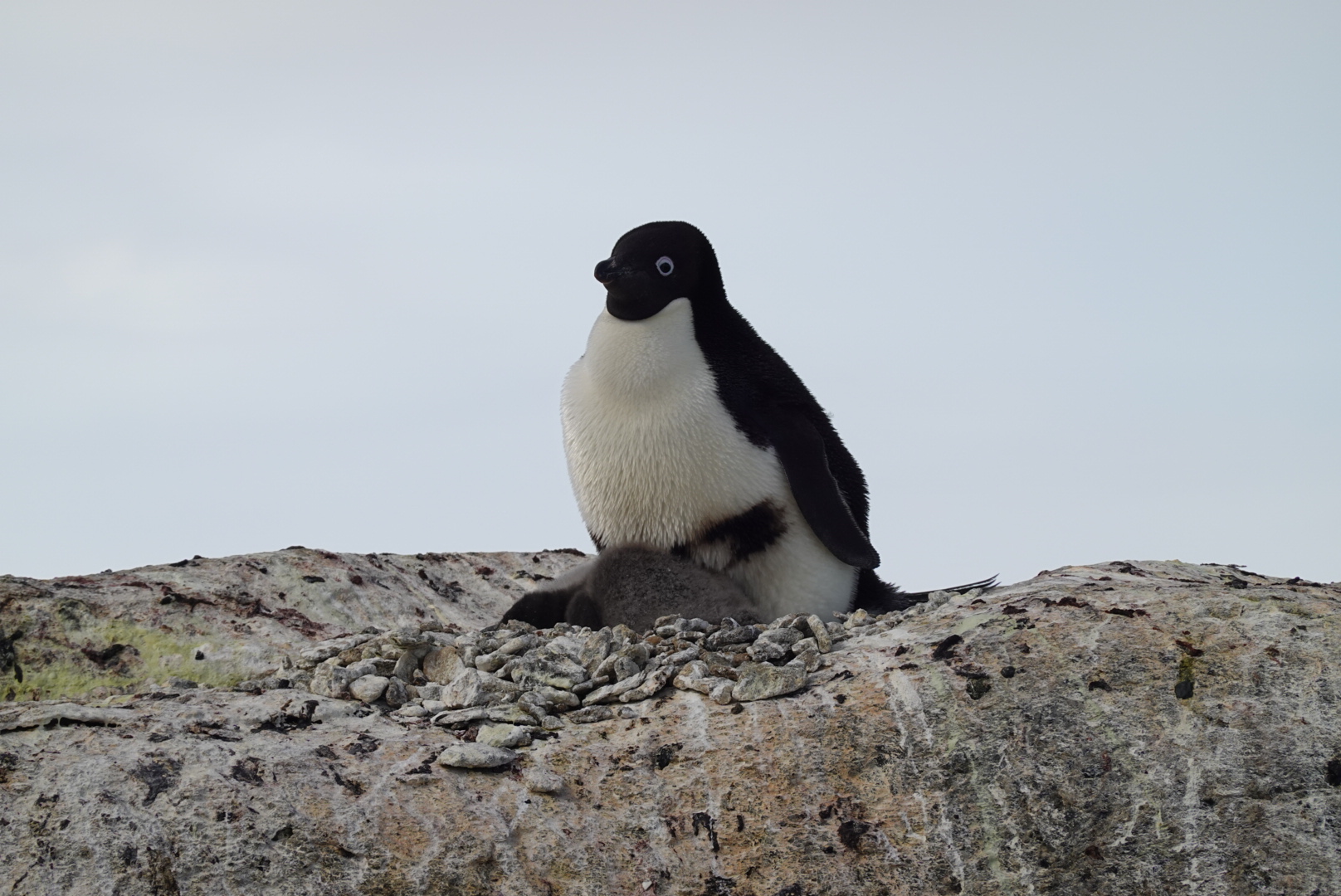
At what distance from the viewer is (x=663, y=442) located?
5.62 m

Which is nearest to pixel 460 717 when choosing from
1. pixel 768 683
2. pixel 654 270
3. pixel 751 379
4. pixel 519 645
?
pixel 519 645

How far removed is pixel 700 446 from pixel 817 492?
22.9 inches

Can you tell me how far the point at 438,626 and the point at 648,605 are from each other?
1.14 m

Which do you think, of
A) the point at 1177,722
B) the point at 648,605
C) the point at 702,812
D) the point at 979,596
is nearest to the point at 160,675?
the point at 648,605

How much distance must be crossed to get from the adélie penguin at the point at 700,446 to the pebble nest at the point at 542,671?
58 centimetres

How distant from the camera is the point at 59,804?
3586 mm

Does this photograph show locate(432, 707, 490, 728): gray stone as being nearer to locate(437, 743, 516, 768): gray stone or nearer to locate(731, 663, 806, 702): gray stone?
locate(437, 743, 516, 768): gray stone

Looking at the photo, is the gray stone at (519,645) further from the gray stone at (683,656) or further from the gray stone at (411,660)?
the gray stone at (683,656)

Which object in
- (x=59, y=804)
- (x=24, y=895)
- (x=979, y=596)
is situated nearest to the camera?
(x=24, y=895)

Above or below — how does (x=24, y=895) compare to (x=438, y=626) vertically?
below

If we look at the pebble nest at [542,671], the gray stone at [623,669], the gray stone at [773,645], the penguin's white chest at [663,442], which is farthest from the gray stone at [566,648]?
the penguin's white chest at [663,442]

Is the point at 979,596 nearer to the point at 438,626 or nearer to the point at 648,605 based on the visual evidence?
the point at 648,605

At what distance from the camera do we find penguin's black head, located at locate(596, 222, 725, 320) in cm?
573

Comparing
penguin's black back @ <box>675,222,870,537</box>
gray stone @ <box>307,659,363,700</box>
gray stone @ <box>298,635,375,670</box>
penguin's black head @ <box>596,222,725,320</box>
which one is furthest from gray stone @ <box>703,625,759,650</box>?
penguin's black head @ <box>596,222,725,320</box>
